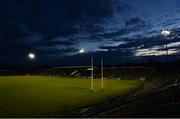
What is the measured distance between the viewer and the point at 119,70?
74.7 m

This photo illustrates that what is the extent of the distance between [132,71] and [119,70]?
5.00 m

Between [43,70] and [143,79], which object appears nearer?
[143,79]

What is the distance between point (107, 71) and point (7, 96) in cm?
4328

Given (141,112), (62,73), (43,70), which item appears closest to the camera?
(141,112)

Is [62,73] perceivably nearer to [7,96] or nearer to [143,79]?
[143,79]

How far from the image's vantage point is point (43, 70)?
9338 centimetres

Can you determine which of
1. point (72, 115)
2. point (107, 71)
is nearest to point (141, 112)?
point (72, 115)

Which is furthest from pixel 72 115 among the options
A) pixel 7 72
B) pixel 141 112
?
pixel 7 72

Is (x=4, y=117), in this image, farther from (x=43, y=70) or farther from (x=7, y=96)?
(x=43, y=70)

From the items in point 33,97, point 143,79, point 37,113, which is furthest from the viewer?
point 143,79

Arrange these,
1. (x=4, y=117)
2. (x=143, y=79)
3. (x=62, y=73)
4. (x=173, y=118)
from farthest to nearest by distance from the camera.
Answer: (x=62, y=73) < (x=143, y=79) < (x=4, y=117) < (x=173, y=118)

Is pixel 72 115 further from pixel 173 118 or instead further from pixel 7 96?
pixel 7 96

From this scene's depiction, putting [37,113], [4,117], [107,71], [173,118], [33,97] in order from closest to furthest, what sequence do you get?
[173,118], [4,117], [37,113], [33,97], [107,71]

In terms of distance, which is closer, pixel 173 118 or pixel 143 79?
pixel 173 118
